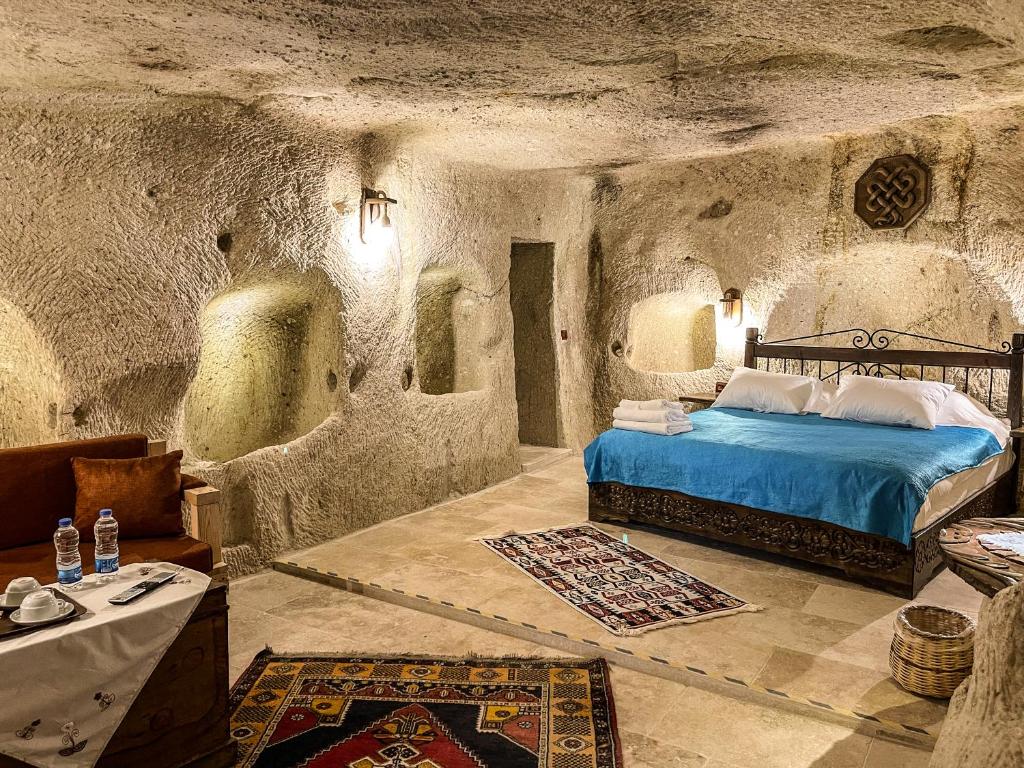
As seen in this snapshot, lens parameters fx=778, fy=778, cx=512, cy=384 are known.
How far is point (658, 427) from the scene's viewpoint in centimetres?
542

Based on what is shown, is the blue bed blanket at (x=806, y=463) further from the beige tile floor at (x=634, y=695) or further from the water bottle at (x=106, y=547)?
the water bottle at (x=106, y=547)

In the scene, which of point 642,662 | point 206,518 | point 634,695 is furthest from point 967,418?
point 206,518

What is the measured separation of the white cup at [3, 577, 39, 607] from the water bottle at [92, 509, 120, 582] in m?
0.27

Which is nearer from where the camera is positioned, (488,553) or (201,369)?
(488,553)

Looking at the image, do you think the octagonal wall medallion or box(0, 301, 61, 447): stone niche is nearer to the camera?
box(0, 301, 61, 447): stone niche

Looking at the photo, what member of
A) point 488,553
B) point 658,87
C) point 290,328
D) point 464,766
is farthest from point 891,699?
point 290,328

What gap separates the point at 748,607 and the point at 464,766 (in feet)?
6.43

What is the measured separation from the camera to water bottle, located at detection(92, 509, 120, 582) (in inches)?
116

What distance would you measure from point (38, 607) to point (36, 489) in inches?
56.7

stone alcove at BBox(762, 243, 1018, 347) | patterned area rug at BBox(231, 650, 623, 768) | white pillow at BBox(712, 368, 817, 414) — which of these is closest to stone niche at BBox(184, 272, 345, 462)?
patterned area rug at BBox(231, 650, 623, 768)

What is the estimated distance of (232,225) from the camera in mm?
4684

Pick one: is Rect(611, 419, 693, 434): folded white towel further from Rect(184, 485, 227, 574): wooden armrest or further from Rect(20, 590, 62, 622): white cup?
Rect(20, 590, 62, 622): white cup

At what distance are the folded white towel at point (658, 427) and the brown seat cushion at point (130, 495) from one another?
3078mm

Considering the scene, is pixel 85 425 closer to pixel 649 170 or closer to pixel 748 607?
pixel 748 607
